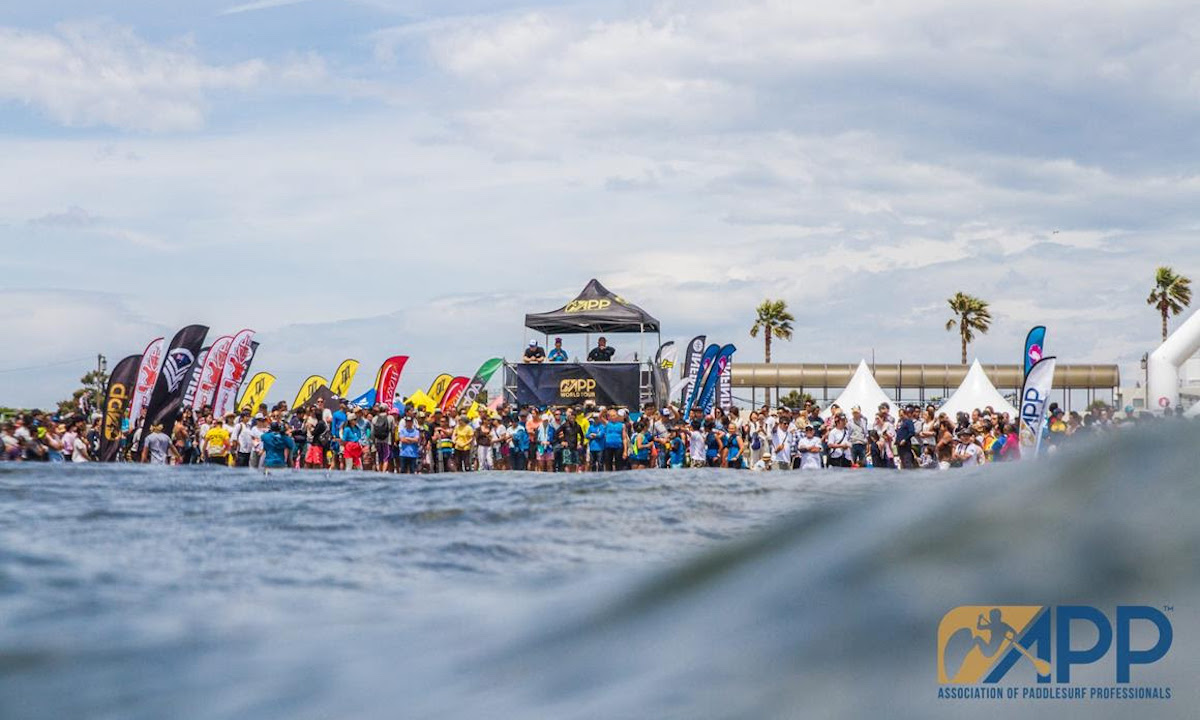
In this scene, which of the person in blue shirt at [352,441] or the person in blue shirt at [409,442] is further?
the person in blue shirt at [352,441]

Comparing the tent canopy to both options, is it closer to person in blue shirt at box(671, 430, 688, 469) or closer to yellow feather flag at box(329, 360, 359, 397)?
person in blue shirt at box(671, 430, 688, 469)

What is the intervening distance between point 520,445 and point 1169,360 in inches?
613

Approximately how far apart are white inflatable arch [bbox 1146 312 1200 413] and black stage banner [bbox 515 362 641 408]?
39.4 feet

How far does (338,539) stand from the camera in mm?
4164

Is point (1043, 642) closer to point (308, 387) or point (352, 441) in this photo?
point (352, 441)

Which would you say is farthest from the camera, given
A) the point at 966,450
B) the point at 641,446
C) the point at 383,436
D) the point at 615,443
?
the point at 383,436

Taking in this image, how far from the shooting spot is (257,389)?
1441 inches

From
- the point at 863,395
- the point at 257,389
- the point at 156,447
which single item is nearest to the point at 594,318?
the point at 863,395

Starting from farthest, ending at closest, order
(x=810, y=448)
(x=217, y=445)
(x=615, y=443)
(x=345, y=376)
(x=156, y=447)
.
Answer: (x=345, y=376), (x=217, y=445), (x=615, y=443), (x=156, y=447), (x=810, y=448)

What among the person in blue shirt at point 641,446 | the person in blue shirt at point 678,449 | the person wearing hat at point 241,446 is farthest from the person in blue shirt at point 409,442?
the person in blue shirt at point 678,449

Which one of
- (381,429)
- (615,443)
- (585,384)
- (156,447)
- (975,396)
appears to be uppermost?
(585,384)

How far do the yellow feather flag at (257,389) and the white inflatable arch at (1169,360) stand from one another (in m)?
26.2

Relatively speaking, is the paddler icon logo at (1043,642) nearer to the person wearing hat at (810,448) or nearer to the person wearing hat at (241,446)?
the person wearing hat at (810,448)

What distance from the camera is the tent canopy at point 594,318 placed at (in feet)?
78.2
